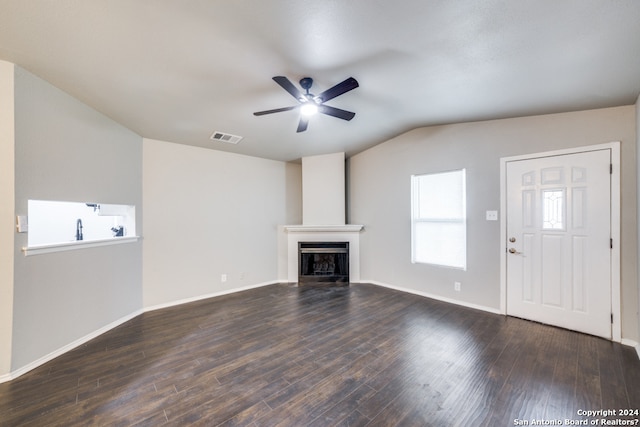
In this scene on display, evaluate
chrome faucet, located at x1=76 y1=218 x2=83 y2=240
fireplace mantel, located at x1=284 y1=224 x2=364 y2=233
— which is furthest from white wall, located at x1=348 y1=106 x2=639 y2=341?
chrome faucet, located at x1=76 y1=218 x2=83 y2=240

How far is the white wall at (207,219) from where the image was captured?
144 inches

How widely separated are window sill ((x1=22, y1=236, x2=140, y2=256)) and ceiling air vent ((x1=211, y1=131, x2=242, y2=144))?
1780 mm

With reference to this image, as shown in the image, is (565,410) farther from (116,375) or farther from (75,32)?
(75,32)

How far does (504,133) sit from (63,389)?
5172 mm

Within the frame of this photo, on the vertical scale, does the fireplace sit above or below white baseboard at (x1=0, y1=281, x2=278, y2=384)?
above

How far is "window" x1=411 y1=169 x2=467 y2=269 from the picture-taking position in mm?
3723

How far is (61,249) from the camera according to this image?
240cm

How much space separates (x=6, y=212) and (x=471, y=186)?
4910 millimetres

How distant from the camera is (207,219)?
4.14 m

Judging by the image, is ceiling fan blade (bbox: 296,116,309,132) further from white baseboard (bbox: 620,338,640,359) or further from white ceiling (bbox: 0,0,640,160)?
white baseboard (bbox: 620,338,640,359)

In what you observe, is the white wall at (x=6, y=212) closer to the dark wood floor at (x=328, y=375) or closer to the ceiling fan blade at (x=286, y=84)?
the dark wood floor at (x=328, y=375)

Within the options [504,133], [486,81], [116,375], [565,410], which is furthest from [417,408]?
[504,133]

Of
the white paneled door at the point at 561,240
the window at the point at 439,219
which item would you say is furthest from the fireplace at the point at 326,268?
the white paneled door at the point at 561,240

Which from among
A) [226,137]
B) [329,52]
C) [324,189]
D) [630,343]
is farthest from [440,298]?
[226,137]
